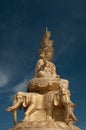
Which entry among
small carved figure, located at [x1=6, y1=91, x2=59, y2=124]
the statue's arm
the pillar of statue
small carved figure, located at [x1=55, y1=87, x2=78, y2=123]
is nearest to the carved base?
the pillar of statue

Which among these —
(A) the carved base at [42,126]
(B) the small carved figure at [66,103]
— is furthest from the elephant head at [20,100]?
(B) the small carved figure at [66,103]

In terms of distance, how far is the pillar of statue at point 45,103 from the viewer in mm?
14211

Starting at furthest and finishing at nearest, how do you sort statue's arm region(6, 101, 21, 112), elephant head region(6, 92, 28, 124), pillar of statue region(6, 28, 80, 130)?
elephant head region(6, 92, 28, 124) < statue's arm region(6, 101, 21, 112) < pillar of statue region(6, 28, 80, 130)

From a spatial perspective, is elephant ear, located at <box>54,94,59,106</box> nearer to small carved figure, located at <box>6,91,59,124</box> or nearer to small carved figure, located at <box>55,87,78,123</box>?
small carved figure, located at <box>55,87,78,123</box>

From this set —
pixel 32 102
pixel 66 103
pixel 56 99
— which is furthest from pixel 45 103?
pixel 66 103

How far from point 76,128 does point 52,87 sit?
2261 millimetres

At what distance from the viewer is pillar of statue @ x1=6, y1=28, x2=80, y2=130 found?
14.2m

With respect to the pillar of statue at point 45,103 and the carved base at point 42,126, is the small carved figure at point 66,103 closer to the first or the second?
the pillar of statue at point 45,103

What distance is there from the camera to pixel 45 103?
1526 cm

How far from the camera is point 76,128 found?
14.6 metres

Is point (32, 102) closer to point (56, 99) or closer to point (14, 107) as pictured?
point (14, 107)

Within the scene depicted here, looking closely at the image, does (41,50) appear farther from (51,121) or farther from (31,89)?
(51,121)

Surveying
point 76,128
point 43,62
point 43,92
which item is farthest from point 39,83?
point 76,128

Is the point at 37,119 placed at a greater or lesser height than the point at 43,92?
lesser
